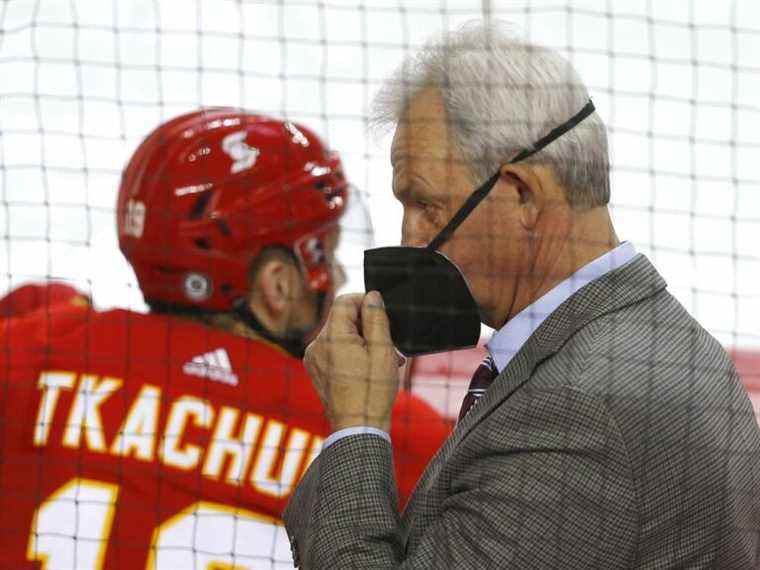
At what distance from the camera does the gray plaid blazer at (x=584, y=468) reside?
152 centimetres

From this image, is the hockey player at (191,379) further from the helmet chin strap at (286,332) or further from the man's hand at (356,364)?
the man's hand at (356,364)

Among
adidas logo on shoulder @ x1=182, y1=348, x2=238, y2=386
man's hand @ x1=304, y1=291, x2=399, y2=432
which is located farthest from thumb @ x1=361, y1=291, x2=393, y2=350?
adidas logo on shoulder @ x1=182, y1=348, x2=238, y2=386

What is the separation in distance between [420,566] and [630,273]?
43 centimetres

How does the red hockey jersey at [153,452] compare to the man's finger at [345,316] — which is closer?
the man's finger at [345,316]

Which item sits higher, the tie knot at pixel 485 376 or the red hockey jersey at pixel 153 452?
the tie knot at pixel 485 376

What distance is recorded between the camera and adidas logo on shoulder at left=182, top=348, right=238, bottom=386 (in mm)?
2775

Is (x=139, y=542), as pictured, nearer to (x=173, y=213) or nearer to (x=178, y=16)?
(x=173, y=213)

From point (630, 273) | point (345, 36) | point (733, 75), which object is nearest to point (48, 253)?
point (345, 36)

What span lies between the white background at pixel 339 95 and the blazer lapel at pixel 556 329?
7.49 feet

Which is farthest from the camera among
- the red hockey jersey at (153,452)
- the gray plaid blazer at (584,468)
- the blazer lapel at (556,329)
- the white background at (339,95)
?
the white background at (339,95)

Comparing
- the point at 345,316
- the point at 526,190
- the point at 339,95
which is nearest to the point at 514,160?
the point at 526,190

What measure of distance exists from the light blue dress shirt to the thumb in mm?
125

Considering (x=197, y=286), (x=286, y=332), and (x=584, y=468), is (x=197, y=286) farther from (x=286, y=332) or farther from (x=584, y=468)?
(x=584, y=468)

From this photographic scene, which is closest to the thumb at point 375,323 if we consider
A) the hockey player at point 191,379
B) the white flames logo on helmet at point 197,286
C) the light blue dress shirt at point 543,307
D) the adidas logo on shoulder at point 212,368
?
the light blue dress shirt at point 543,307
